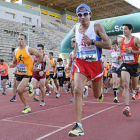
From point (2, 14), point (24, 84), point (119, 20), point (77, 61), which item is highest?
point (2, 14)

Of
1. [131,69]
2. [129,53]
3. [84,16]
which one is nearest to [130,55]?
[129,53]

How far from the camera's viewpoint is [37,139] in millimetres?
3174

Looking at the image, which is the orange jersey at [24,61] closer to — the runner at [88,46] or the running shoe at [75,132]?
the runner at [88,46]

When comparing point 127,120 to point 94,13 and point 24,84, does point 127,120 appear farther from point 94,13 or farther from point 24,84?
point 94,13

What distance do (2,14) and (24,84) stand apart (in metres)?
32.3

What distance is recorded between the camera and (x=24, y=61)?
5691mm

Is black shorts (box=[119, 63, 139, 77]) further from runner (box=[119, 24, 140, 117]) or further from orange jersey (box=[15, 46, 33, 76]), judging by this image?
orange jersey (box=[15, 46, 33, 76])

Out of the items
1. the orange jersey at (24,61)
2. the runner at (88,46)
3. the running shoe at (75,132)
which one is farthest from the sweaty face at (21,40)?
the running shoe at (75,132)

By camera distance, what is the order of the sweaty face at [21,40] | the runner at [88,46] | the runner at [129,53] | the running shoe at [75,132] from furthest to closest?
the sweaty face at [21,40] < the runner at [129,53] < the runner at [88,46] < the running shoe at [75,132]

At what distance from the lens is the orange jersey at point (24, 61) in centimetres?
566

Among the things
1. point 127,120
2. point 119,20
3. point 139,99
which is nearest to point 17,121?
point 127,120

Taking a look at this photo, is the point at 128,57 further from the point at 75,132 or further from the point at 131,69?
the point at 75,132

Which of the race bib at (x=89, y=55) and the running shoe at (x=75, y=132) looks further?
the race bib at (x=89, y=55)

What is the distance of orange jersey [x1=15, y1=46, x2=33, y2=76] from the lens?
5.66 m
